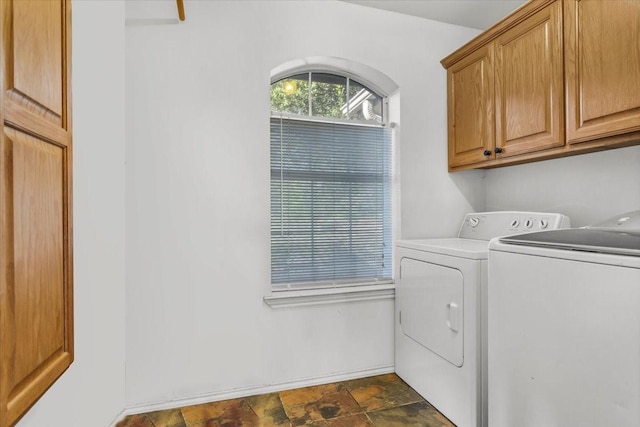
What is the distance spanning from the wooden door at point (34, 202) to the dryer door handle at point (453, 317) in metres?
1.65

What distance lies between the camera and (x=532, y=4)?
1735mm

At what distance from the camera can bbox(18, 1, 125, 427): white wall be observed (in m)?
1.33

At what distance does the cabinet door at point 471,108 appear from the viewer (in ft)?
6.73

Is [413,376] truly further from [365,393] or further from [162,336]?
[162,336]

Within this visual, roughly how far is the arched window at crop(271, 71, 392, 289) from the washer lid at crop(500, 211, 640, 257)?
1097mm

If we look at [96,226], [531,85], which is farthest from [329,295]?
[531,85]

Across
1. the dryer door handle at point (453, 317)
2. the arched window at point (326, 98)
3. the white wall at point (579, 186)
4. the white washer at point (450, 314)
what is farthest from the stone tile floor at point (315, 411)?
the arched window at point (326, 98)

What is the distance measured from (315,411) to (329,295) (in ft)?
2.15

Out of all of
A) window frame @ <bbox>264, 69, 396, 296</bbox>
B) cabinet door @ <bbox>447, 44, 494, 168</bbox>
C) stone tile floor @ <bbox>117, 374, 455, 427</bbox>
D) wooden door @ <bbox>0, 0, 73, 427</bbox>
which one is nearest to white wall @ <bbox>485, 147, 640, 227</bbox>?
cabinet door @ <bbox>447, 44, 494, 168</bbox>

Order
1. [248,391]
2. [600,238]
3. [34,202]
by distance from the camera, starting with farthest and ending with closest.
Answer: [248,391], [600,238], [34,202]

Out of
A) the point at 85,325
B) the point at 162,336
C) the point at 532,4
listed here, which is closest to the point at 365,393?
the point at 162,336

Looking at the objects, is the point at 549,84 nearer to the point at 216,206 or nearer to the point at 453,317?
the point at 453,317

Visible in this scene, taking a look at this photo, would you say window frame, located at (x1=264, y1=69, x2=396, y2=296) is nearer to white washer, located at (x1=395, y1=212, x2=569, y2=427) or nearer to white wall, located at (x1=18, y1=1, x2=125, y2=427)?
white washer, located at (x1=395, y1=212, x2=569, y2=427)

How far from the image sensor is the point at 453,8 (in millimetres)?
2229
